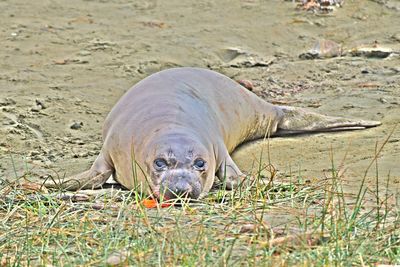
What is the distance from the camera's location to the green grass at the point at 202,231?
3.27 metres

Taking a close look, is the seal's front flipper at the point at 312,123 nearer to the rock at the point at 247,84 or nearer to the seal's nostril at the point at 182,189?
the rock at the point at 247,84

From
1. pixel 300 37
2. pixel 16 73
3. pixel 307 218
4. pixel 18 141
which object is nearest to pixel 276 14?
pixel 300 37

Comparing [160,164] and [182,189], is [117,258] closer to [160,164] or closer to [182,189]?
[182,189]

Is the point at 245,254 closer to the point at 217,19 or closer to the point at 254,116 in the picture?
the point at 254,116

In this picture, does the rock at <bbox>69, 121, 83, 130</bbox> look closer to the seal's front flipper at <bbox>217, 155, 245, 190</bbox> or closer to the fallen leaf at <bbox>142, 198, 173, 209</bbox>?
the seal's front flipper at <bbox>217, 155, 245, 190</bbox>

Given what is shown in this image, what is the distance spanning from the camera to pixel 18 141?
242 inches

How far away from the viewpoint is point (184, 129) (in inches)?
205

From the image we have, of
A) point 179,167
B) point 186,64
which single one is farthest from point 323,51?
point 179,167

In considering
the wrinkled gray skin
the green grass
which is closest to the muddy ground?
the wrinkled gray skin

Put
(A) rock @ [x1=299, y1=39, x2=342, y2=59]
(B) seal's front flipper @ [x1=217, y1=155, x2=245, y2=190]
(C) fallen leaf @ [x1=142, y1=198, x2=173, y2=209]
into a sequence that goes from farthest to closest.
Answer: (A) rock @ [x1=299, y1=39, x2=342, y2=59] < (B) seal's front flipper @ [x1=217, y1=155, x2=245, y2=190] < (C) fallen leaf @ [x1=142, y1=198, x2=173, y2=209]

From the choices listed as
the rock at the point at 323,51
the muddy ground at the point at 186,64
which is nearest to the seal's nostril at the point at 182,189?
the muddy ground at the point at 186,64

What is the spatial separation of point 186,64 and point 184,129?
100 inches

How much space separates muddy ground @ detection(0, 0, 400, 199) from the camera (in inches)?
236

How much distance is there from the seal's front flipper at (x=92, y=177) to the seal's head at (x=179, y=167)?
0.42 metres
